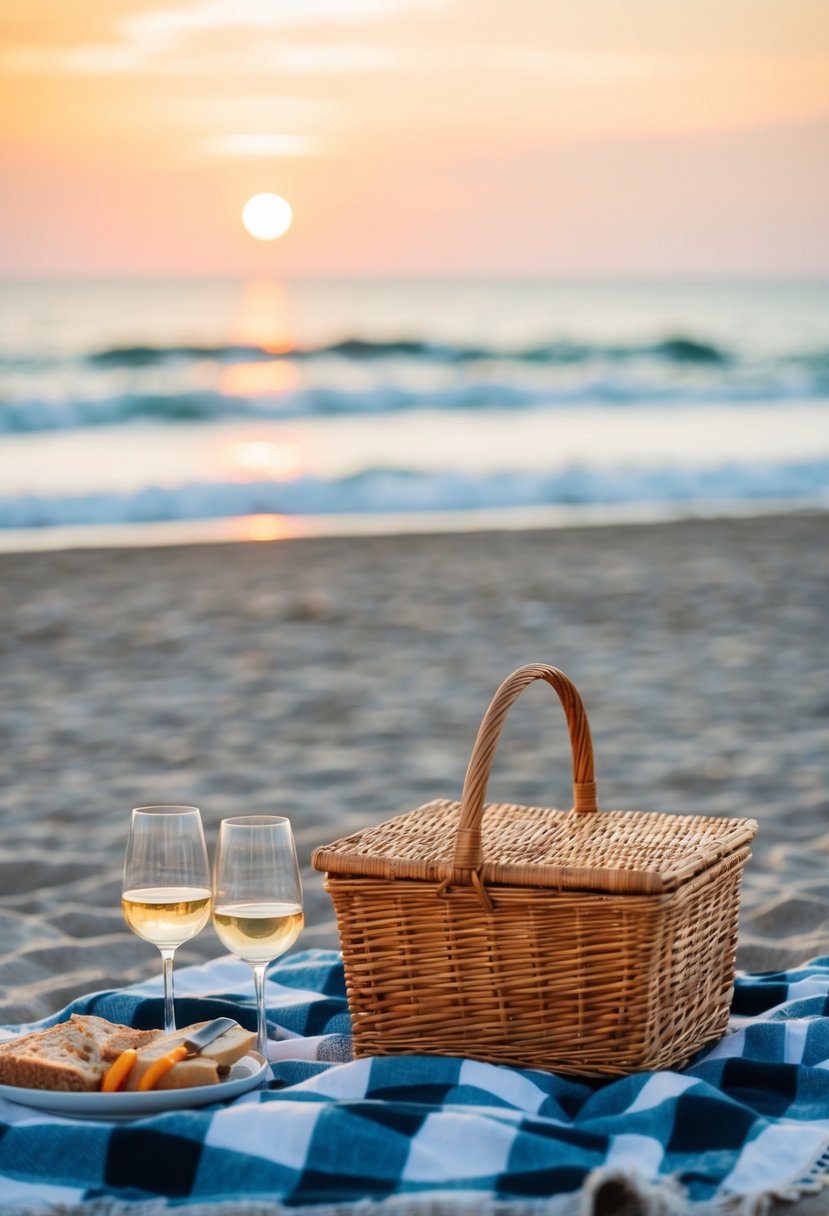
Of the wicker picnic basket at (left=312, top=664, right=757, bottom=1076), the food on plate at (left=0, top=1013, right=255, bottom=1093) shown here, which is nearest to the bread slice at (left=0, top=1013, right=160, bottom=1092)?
the food on plate at (left=0, top=1013, right=255, bottom=1093)

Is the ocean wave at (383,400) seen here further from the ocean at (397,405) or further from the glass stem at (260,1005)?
the glass stem at (260,1005)

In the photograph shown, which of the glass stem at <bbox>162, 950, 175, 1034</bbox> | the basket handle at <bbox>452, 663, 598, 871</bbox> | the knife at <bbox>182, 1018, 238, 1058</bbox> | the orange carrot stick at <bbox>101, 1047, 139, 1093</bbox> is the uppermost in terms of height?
the basket handle at <bbox>452, 663, 598, 871</bbox>

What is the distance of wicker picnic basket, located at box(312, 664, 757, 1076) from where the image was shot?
2.11m

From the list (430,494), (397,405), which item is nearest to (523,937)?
(430,494)

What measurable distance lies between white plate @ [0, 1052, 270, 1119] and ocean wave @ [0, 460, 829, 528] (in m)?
9.74

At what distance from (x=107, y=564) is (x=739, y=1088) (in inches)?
275

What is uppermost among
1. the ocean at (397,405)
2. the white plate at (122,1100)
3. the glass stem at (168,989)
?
the ocean at (397,405)

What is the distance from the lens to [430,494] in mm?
13141

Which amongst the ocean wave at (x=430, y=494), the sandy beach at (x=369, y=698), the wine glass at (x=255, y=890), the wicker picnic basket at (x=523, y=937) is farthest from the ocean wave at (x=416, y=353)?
the wine glass at (x=255, y=890)

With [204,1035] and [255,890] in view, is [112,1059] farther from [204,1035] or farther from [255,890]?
[255,890]

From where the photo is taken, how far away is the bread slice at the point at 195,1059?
204cm

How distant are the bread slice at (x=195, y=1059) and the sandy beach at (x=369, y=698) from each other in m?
0.88

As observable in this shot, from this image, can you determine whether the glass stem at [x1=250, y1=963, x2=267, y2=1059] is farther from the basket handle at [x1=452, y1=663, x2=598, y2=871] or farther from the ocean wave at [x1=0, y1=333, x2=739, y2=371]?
the ocean wave at [x1=0, y1=333, x2=739, y2=371]

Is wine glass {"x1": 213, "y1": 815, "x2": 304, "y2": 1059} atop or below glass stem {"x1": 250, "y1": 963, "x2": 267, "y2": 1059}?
atop
